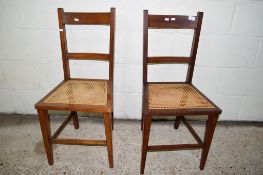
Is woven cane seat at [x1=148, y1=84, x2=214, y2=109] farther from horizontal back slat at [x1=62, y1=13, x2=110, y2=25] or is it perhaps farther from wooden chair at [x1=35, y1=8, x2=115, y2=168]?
horizontal back slat at [x1=62, y1=13, x2=110, y2=25]

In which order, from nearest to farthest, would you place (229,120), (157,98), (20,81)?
(157,98) < (20,81) < (229,120)

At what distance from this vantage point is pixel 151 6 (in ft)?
5.30

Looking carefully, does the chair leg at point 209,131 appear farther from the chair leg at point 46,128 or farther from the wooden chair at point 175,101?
the chair leg at point 46,128

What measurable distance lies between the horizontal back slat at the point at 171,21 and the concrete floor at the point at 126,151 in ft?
3.29

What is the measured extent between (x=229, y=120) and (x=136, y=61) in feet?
4.00

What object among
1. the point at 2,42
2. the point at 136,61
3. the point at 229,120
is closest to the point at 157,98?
the point at 136,61

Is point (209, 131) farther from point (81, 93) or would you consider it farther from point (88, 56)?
point (88, 56)

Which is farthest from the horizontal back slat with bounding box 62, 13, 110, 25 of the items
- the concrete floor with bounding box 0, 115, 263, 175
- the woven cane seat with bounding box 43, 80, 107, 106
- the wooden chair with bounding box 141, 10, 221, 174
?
the concrete floor with bounding box 0, 115, 263, 175

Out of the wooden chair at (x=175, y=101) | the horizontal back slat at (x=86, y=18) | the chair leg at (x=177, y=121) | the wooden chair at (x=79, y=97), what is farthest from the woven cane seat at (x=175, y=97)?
the horizontal back slat at (x=86, y=18)

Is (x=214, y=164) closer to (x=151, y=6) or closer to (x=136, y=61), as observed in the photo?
(x=136, y=61)

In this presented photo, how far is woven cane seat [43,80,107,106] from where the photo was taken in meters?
1.30

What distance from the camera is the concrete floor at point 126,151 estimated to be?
146 centimetres

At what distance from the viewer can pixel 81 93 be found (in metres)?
1.40

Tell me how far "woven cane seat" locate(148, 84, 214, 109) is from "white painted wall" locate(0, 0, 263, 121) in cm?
35
